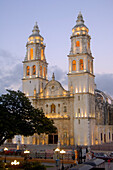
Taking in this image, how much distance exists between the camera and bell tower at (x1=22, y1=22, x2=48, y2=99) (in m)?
63.8

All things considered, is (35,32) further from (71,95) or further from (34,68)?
(71,95)

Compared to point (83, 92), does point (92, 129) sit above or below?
below

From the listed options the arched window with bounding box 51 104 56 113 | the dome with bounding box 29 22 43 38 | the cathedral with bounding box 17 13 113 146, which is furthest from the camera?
the dome with bounding box 29 22 43 38

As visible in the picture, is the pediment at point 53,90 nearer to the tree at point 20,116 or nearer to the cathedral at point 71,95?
the cathedral at point 71,95

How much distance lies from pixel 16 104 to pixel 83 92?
2766cm

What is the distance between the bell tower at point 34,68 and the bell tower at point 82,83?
8909 mm

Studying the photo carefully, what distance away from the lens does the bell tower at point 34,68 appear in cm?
6378

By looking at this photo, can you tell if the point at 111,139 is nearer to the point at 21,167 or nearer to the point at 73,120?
the point at 73,120

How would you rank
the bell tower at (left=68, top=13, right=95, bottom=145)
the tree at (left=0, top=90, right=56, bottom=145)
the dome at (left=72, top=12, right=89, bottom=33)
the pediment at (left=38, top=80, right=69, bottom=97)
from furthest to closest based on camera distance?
the dome at (left=72, top=12, right=89, bottom=33)
the pediment at (left=38, top=80, right=69, bottom=97)
the bell tower at (left=68, top=13, right=95, bottom=145)
the tree at (left=0, top=90, right=56, bottom=145)

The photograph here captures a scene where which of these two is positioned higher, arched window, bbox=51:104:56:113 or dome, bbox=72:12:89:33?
dome, bbox=72:12:89:33

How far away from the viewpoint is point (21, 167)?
24688 mm

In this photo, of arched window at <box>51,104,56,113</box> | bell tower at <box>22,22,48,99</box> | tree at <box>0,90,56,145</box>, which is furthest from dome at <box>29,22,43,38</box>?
tree at <box>0,90,56,145</box>

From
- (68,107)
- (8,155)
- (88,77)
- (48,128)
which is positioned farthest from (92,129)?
(48,128)

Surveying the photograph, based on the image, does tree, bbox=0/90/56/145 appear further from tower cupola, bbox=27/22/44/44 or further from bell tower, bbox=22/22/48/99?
tower cupola, bbox=27/22/44/44
